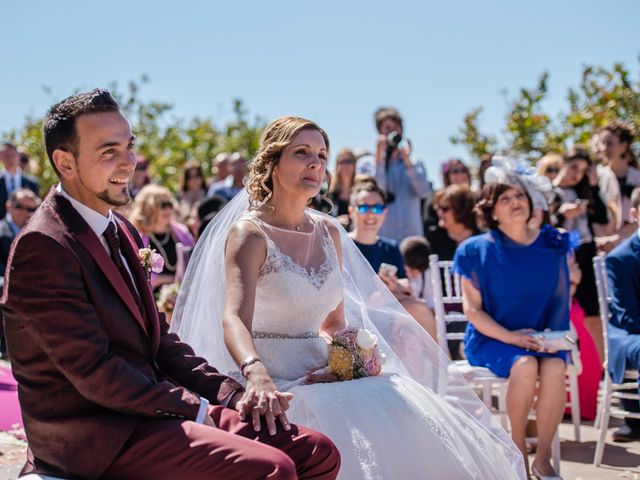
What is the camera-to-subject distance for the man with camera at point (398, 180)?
26.6 feet

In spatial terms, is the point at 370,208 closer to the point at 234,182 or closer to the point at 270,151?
the point at 270,151

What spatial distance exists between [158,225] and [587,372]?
4.12 meters

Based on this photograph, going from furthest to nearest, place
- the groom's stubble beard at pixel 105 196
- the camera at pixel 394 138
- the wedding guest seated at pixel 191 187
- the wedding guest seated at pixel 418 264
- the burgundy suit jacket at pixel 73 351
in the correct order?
the wedding guest seated at pixel 191 187 < the camera at pixel 394 138 < the wedding guest seated at pixel 418 264 < the groom's stubble beard at pixel 105 196 < the burgundy suit jacket at pixel 73 351

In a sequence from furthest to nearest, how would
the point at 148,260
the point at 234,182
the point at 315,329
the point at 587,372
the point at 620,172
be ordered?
the point at 234,182, the point at 620,172, the point at 587,372, the point at 315,329, the point at 148,260

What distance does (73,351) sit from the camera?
7.86 ft

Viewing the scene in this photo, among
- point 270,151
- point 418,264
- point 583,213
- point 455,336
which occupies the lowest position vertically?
point 455,336

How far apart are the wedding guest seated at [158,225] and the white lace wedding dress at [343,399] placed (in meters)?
4.03

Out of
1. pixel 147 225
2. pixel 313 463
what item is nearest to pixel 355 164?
pixel 147 225

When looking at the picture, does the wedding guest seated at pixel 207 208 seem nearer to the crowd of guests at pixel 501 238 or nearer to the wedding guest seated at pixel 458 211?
the crowd of guests at pixel 501 238

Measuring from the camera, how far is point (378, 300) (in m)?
4.27

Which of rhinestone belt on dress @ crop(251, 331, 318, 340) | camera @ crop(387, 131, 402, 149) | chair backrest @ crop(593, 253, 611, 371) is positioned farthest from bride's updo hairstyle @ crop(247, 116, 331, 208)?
camera @ crop(387, 131, 402, 149)

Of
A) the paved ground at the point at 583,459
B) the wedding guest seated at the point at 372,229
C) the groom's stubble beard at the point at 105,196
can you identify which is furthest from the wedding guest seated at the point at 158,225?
the groom's stubble beard at the point at 105,196

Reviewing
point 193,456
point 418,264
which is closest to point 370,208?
point 418,264

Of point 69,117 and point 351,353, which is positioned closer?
point 69,117
